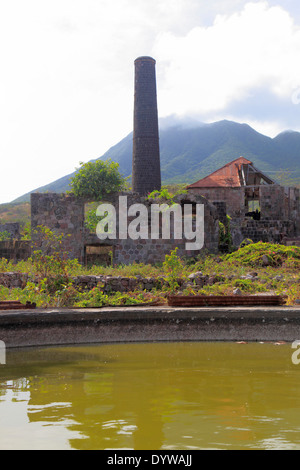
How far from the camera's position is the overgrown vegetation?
29.3 ft

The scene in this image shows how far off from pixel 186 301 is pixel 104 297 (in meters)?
2.02

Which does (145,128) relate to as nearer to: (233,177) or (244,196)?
(233,177)

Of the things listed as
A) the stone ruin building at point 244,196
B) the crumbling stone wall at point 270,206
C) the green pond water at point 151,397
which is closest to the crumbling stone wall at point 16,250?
the green pond water at point 151,397

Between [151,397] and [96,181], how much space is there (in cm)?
1642

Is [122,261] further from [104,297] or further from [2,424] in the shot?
[2,424]

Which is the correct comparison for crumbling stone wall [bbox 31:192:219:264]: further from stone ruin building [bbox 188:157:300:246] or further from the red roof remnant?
the red roof remnant

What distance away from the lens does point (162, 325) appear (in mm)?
6902

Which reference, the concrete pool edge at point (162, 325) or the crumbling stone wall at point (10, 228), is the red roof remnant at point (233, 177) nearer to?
the crumbling stone wall at point (10, 228)

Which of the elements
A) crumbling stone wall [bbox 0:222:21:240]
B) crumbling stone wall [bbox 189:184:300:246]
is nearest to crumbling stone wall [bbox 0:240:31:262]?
→ crumbling stone wall [bbox 189:184:300:246]

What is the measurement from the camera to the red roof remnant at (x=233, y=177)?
32344mm

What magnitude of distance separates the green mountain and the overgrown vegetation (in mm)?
104595

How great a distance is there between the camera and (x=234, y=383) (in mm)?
4664

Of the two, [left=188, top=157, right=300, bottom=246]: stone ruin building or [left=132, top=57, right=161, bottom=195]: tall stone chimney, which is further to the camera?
[left=132, top=57, right=161, bottom=195]: tall stone chimney
